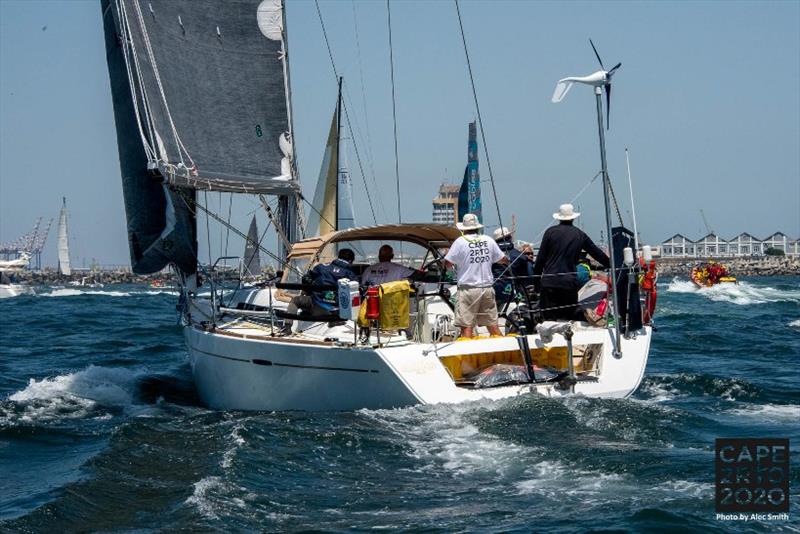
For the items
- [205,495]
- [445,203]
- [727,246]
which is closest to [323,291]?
[205,495]

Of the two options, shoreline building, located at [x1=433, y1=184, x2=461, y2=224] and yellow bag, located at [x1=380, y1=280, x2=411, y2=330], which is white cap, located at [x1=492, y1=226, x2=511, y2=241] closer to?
yellow bag, located at [x1=380, y1=280, x2=411, y2=330]

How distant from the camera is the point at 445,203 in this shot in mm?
43875

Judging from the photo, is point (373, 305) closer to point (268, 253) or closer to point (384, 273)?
point (384, 273)

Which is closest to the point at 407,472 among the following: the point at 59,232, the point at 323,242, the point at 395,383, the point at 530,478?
the point at 530,478

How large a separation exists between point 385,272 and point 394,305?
6.32ft

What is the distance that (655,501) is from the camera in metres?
6.41

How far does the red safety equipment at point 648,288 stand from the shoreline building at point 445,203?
1106 inches

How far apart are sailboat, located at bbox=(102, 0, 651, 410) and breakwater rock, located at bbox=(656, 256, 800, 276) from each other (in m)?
133

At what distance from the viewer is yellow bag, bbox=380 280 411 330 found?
9.94 m

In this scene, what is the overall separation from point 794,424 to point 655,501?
373 cm

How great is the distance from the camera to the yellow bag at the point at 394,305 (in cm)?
994

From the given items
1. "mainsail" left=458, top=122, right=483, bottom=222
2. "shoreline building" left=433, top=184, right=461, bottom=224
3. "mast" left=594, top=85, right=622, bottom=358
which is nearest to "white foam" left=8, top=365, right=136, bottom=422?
"mast" left=594, top=85, right=622, bottom=358

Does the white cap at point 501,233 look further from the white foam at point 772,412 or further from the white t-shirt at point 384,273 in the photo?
the white foam at point 772,412

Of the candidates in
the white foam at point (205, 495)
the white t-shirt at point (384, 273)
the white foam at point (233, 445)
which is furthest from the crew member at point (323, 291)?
the white foam at point (205, 495)
